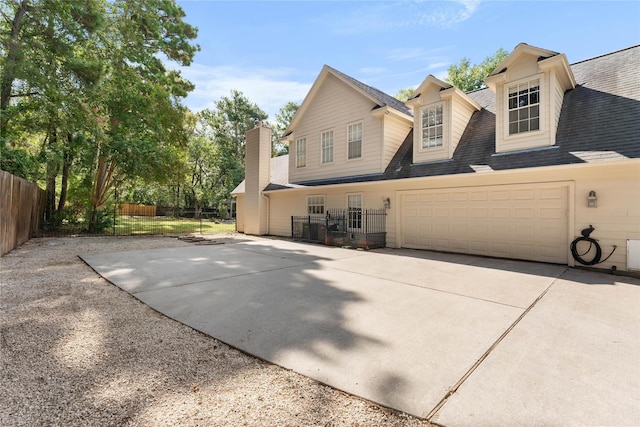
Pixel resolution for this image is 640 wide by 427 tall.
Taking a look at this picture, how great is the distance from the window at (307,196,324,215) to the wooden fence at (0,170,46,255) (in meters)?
9.76

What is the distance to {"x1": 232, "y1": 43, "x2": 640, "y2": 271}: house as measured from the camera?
21.8 feet

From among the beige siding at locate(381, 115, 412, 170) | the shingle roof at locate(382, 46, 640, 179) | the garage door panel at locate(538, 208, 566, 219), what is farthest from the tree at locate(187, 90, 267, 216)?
the garage door panel at locate(538, 208, 566, 219)

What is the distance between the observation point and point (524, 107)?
26.8 feet

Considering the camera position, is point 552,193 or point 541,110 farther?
point 541,110

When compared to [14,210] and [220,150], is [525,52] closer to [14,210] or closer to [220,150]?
[14,210]

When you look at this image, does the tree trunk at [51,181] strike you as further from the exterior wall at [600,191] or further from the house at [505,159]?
the exterior wall at [600,191]

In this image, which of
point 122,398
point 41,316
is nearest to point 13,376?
point 122,398

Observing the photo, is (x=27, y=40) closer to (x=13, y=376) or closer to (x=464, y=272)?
(x=13, y=376)

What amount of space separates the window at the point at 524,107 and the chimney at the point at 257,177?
1090cm

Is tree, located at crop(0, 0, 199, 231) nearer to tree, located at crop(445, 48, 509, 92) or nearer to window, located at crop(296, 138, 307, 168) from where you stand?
window, located at crop(296, 138, 307, 168)

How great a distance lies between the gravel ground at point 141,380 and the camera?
6.39 feet

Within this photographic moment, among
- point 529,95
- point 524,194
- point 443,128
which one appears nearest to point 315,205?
point 443,128

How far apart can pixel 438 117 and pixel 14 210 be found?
1349 cm

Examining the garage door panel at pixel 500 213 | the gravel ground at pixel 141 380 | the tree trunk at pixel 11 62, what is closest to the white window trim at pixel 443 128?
the garage door panel at pixel 500 213
